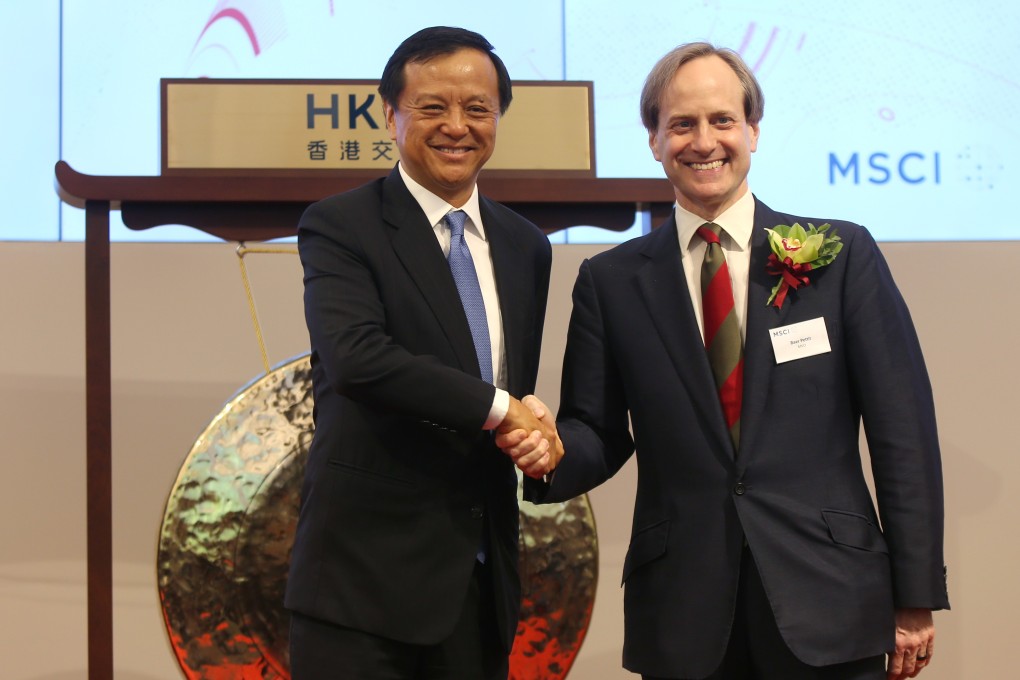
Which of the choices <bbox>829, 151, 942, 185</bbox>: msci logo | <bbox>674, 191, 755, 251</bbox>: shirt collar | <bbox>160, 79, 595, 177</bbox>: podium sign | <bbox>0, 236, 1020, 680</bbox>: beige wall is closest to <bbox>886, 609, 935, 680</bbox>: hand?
<bbox>674, 191, 755, 251</bbox>: shirt collar

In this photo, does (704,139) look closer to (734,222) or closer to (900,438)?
(734,222)

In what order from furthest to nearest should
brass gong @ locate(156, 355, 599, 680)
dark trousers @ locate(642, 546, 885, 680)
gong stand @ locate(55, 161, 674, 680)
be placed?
brass gong @ locate(156, 355, 599, 680) → gong stand @ locate(55, 161, 674, 680) → dark trousers @ locate(642, 546, 885, 680)

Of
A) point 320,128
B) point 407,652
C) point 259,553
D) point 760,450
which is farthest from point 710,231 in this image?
point 259,553

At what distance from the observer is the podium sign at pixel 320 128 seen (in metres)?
2.37

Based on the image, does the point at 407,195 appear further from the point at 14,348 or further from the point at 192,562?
the point at 14,348

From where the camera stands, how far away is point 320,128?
242 cm

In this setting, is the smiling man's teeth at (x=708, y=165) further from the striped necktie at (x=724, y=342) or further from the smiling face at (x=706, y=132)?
the striped necktie at (x=724, y=342)

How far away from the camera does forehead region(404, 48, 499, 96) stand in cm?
169

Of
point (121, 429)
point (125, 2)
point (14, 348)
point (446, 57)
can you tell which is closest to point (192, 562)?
point (121, 429)

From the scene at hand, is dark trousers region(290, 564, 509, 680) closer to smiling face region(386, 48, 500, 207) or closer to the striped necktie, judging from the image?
the striped necktie

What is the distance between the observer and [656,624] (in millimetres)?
1612

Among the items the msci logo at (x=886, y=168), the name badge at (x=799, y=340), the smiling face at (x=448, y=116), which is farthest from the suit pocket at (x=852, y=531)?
the msci logo at (x=886, y=168)

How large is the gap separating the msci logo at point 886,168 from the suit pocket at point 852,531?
6.71ft

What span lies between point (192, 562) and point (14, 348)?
1072 mm
